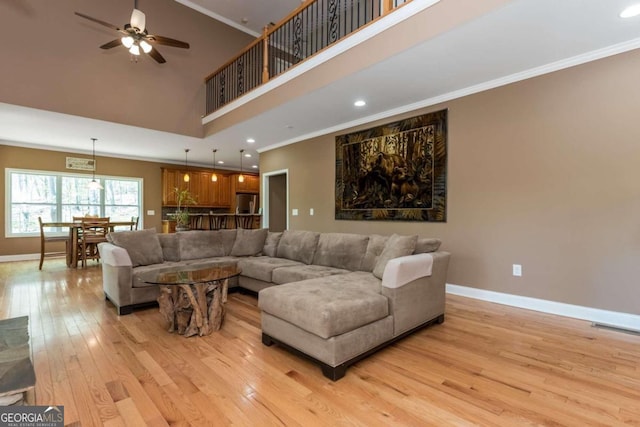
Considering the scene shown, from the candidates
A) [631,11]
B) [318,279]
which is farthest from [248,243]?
[631,11]

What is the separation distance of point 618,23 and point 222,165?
9320 millimetres

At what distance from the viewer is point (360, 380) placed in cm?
196

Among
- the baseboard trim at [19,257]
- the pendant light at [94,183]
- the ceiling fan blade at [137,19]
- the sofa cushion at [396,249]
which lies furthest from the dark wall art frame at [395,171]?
the baseboard trim at [19,257]

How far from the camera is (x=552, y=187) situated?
3.26 m

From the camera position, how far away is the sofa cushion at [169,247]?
4078 millimetres

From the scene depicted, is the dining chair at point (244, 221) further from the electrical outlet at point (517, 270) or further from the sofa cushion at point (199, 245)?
the electrical outlet at point (517, 270)

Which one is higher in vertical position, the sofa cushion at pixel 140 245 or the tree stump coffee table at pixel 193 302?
the sofa cushion at pixel 140 245

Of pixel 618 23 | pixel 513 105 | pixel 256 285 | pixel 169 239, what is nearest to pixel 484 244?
pixel 513 105

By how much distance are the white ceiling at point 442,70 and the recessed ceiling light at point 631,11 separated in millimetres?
51

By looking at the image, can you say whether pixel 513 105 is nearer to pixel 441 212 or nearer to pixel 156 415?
pixel 441 212

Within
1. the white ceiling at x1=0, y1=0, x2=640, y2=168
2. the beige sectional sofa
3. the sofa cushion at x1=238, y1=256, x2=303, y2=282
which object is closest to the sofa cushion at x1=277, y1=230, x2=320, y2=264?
the beige sectional sofa

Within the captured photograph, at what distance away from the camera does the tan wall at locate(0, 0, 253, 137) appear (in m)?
4.34

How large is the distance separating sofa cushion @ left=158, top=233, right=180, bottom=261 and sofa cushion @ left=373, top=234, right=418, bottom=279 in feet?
9.16

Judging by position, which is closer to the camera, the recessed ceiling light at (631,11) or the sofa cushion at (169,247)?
the recessed ceiling light at (631,11)
